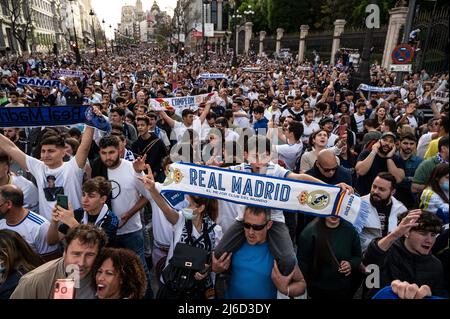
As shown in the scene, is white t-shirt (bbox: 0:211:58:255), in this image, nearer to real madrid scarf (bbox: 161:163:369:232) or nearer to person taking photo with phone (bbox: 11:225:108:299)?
person taking photo with phone (bbox: 11:225:108:299)

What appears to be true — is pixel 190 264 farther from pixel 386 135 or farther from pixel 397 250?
pixel 386 135

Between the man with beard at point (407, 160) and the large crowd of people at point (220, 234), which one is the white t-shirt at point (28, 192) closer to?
the large crowd of people at point (220, 234)

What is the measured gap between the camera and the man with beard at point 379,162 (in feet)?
14.0

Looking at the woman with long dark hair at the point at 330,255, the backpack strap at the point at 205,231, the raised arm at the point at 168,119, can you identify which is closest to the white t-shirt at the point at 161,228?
the backpack strap at the point at 205,231

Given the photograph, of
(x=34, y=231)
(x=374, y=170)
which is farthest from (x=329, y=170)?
(x=34, y=231)

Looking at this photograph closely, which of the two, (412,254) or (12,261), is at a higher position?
(412,254)

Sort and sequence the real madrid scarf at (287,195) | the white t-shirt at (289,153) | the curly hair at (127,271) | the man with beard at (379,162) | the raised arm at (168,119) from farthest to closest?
1. the raised arm at (168,119)
2. the white t-shirt at (289,153)
3. the man with beard at (379,162)
4. the real madrid scarf at (287,195)
5. the curly hair at (127,271)

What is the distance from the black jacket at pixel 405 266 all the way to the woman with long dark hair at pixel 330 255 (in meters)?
0.16

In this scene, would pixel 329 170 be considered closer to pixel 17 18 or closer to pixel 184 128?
pixel 184 128

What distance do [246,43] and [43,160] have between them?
178 ft

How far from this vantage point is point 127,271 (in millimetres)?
2258

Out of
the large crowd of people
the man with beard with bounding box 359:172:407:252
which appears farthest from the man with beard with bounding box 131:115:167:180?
the man with beard with bounding box 359:172:407:252

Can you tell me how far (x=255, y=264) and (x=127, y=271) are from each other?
927 millimetres
